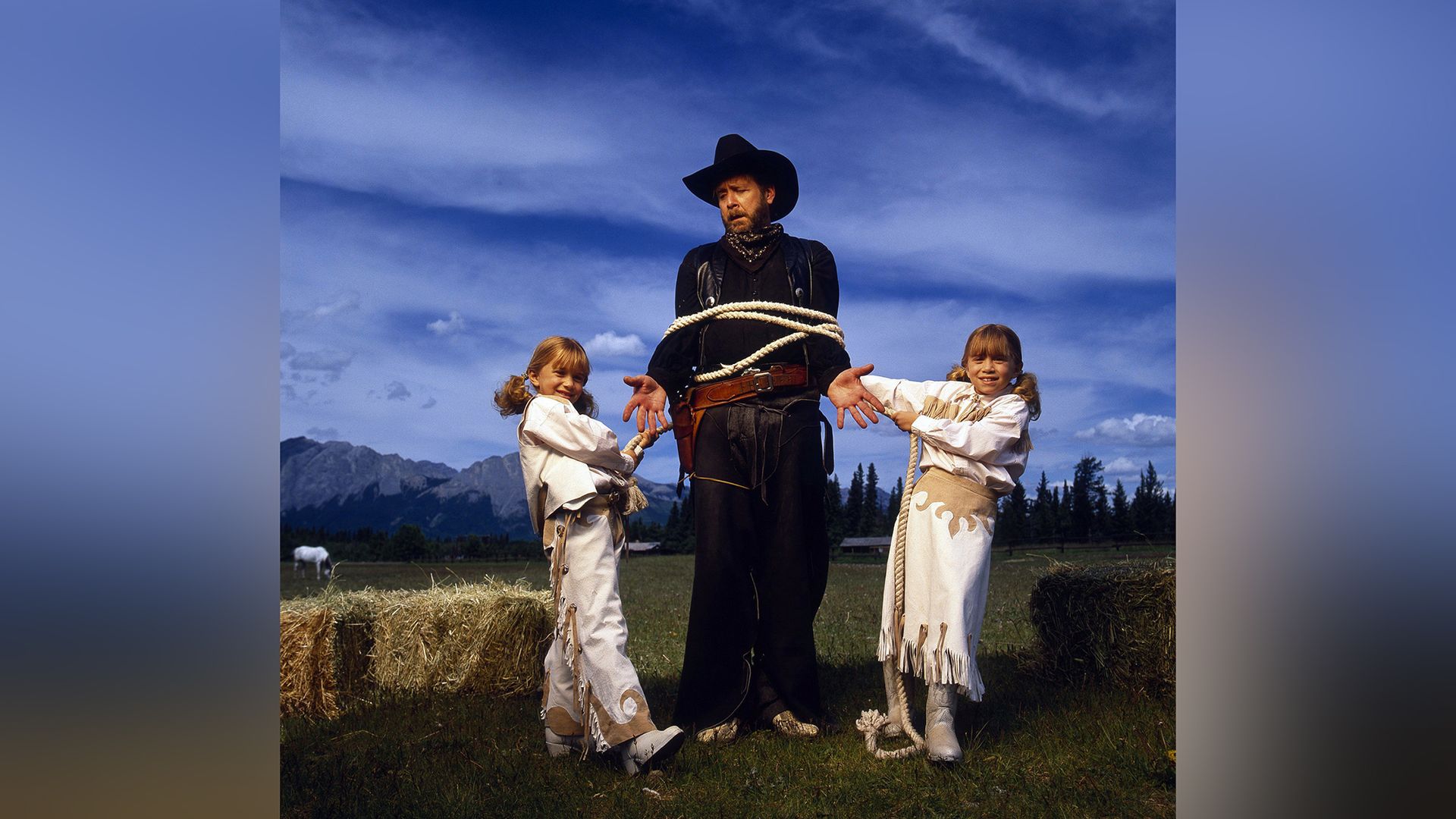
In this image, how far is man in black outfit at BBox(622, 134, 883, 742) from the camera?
412 centimetres

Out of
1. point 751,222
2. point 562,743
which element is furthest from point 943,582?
point 751,222

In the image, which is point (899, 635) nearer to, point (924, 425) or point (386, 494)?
point (924, 425)

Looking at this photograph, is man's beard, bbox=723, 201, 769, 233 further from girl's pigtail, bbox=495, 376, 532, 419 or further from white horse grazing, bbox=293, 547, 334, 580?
white horse grazing, bbox=293, 547, 334, 580

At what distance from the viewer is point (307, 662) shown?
4.74m

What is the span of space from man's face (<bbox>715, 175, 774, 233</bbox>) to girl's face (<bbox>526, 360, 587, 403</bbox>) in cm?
105

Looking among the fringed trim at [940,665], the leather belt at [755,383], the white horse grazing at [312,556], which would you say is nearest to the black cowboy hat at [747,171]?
the leather belt at [755,383]

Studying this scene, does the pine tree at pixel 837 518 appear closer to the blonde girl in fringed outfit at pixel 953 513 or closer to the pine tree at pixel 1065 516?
the pine tree at pixel 1065 516

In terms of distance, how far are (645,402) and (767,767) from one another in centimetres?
152

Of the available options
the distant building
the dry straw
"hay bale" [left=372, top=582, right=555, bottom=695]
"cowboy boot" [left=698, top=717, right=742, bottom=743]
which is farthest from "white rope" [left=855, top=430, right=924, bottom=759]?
the distant building

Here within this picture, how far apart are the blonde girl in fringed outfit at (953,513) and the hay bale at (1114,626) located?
127 centimetres

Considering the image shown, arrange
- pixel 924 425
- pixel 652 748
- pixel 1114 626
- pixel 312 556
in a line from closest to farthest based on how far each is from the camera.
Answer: pixel 652 748, pixel 924 425, pixel 1114 626, pixel 312 556
